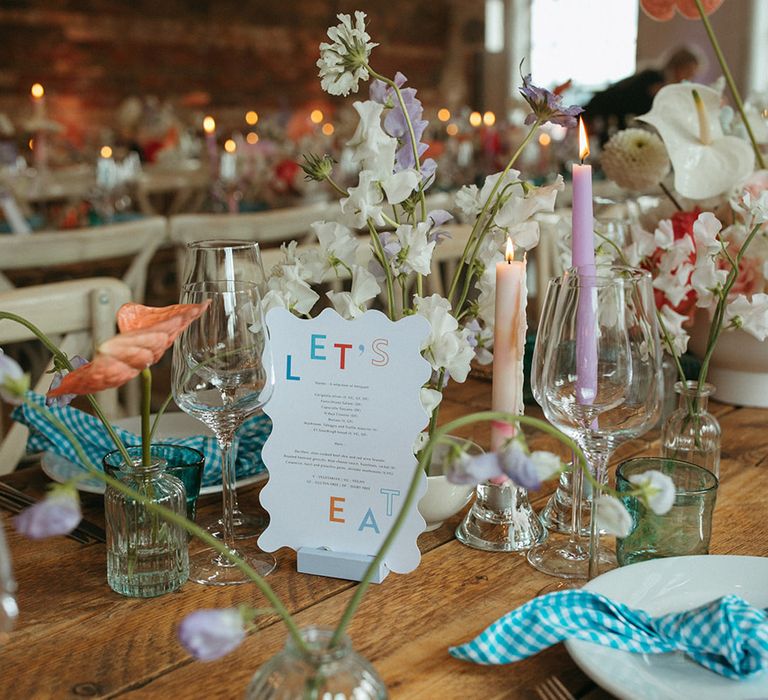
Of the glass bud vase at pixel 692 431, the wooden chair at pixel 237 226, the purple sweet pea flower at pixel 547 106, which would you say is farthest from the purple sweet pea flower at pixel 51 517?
the wooden chair at pixel 237 226

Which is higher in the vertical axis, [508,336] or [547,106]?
[547,106]

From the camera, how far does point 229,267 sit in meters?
0.92

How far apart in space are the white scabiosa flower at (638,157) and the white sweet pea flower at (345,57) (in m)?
0.56

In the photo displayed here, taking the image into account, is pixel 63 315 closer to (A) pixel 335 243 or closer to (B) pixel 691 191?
(A) pixel 335 243

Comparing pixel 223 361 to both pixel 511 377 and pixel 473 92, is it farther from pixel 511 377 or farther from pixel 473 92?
pixel 473 92

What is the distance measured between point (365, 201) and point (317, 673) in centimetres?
43

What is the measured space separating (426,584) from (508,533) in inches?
4.5

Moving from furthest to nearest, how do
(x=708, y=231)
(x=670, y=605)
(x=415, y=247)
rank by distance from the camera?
1. (x=708, y=231)
2. (x=415, y=247)
3. (x=670, y=605)

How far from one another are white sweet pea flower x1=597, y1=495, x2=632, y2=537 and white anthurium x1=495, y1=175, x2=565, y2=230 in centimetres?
33

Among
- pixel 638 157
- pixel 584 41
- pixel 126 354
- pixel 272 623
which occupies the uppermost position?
pixel 584 41

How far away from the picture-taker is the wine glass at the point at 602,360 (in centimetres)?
77

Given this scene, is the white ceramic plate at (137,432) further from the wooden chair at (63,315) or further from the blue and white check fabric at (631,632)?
the blue and white check fabric at (631,632)

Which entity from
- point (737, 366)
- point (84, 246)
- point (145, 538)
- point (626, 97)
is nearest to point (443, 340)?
point (145, 538)

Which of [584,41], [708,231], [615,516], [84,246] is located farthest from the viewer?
[584,41]
